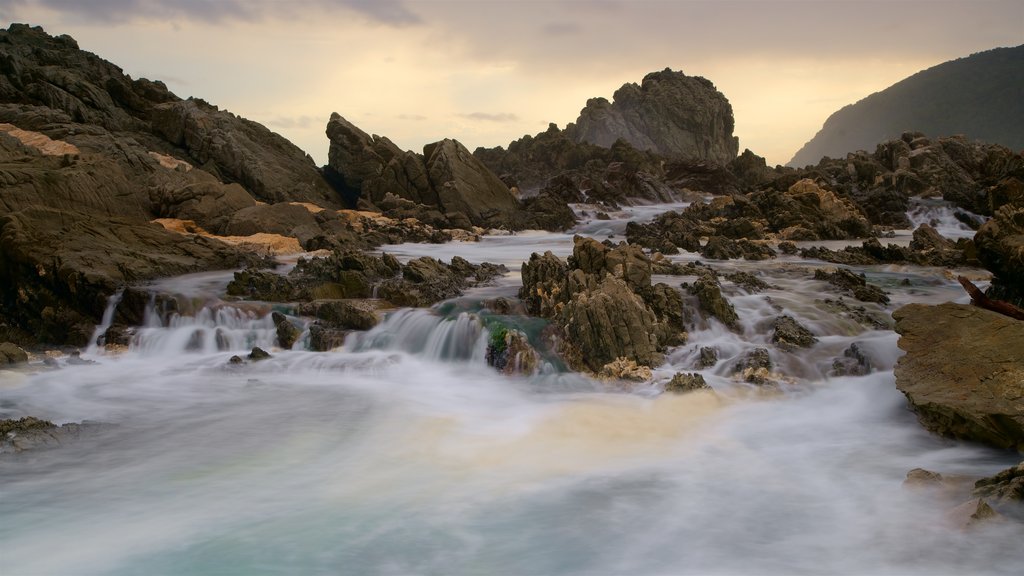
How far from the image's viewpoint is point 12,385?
10562 millimetres

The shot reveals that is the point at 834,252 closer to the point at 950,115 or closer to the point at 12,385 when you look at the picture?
the point at 12,385

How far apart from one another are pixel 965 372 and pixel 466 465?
6.13m

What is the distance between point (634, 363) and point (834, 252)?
522 inches

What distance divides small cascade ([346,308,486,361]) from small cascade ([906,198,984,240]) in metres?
24.2

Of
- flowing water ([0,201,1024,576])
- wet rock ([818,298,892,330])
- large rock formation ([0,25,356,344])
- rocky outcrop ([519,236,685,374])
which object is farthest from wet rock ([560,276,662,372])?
large rock formation ([0,25,356,344])

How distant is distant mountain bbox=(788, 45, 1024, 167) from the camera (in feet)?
397

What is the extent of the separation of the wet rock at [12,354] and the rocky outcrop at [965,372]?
46.0ft

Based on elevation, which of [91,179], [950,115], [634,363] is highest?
[950,115]

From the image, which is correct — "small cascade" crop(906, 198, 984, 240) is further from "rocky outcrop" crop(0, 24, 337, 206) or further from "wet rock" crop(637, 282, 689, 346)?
"rocky outcrop" crop(0, 24, 337, 206)

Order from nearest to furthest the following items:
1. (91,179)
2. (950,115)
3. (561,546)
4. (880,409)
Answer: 1. (561,546)
2. (880,409)
3. (91,179)
4. (950,115)

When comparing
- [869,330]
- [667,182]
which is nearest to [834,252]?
[869,330]

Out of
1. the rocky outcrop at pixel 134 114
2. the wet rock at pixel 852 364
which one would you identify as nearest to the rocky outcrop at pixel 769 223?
the wet rock at pixel 852 364

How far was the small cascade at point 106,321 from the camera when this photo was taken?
12875mm

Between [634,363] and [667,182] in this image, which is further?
[667,182]
